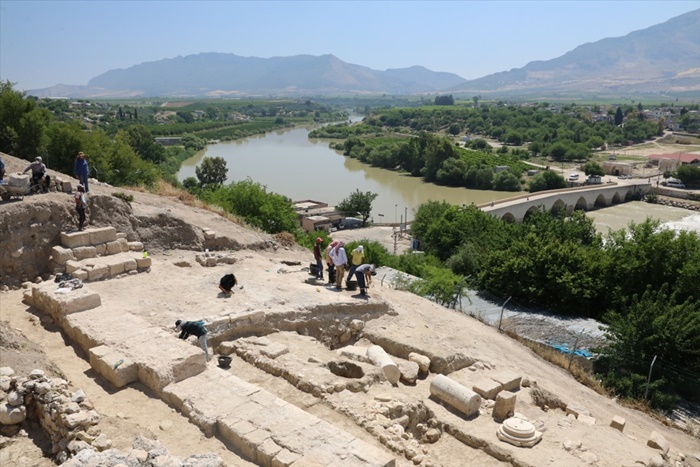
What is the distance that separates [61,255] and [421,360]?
28.1 feet

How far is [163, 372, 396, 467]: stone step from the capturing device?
264 inches

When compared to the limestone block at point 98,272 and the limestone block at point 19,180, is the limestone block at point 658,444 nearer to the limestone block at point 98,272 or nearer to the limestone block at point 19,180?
the limestone block at point 98,272

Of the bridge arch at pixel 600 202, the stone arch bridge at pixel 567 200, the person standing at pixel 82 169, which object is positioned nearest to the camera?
the person standing at pixel 82 169

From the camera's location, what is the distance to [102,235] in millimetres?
13508

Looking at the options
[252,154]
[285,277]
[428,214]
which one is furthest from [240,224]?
[252,154]

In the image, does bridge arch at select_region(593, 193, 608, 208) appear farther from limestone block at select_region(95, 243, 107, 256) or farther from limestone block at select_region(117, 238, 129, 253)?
limestone block at select_region(95, 243, 107, 256)

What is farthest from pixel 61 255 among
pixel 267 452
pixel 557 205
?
pixel 557 205

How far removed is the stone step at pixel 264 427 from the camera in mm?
6707

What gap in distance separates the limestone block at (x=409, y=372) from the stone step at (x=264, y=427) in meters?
3.27

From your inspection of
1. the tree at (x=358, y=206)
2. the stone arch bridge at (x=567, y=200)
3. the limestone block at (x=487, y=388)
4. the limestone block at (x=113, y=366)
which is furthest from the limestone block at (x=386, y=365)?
the tree at (x=358, y=206)

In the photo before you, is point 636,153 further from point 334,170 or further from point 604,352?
point 604,352

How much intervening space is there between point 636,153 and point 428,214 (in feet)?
247

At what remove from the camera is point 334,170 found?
249 ft

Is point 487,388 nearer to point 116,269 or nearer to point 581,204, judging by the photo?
point 116,269
